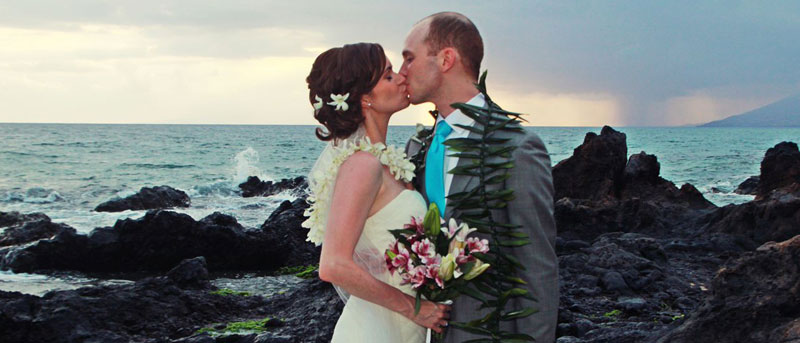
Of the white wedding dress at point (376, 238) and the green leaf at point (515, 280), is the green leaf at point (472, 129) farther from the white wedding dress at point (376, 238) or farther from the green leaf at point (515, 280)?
the green leaf at point (515, 280)

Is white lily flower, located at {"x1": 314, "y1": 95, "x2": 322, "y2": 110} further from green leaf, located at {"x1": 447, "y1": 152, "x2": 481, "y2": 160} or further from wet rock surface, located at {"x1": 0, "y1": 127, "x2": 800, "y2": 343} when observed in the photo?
wet rock surface, located at {"x1": 0, "y1": 127, "x2": 800, "y2": 343}

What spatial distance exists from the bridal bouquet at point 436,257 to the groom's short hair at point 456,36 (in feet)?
2.65

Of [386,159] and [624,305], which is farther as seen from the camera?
[624,305]

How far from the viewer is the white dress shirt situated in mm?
3469

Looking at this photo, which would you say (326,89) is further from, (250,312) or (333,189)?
(250,312)

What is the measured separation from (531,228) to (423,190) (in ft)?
2.04

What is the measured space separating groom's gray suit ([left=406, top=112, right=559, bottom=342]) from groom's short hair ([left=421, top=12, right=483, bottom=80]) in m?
0.45

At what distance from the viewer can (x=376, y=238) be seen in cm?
350

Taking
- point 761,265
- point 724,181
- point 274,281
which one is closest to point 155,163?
point 724,181

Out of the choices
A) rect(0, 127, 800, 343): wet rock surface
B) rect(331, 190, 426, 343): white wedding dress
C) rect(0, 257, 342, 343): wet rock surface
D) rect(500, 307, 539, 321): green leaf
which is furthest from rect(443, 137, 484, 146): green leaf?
rect(0, 257, 342, 343): wet rock surface

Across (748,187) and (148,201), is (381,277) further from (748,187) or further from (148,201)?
(748,187)

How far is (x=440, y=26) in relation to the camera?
3586 millimetres

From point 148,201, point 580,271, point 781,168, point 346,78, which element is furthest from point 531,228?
point 148,201

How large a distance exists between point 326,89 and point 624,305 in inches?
257
